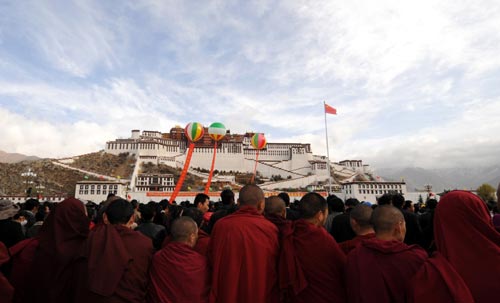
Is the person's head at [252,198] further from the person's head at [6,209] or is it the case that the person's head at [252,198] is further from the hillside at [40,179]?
the hillside at [40,179]

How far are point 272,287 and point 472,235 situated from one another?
65.8 inches

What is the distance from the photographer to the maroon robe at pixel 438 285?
1702 mm

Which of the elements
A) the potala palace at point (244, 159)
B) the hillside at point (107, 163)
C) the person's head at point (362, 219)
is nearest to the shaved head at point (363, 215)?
the person's head at point (362, 219)

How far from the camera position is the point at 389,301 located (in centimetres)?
197

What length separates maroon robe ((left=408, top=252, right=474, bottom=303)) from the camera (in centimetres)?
170

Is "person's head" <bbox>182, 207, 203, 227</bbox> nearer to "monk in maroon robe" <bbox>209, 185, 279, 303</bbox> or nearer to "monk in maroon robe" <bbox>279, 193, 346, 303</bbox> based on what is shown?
"monk in maroon robe" <bbox>209, 185, 279, 303</bbox>

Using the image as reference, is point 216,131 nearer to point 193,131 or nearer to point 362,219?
point 193,131

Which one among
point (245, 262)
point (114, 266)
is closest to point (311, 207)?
point (245, 262)

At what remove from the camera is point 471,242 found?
202 centimetres

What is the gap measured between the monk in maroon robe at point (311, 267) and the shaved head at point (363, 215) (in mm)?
462

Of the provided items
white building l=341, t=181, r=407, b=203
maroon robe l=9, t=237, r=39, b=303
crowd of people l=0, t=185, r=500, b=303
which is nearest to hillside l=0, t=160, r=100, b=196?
white building l=341, t=181, r=407, b=203

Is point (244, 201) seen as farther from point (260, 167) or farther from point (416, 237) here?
point (260, 167)

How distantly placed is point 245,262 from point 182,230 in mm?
668

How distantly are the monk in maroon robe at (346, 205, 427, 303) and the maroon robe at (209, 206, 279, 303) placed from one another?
2.39 feet
